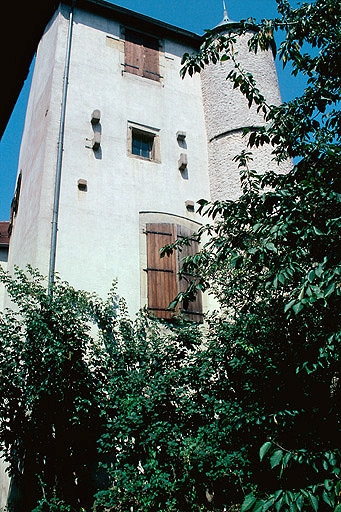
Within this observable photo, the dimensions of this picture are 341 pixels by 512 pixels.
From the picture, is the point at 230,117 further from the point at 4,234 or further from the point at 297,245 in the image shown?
the point at 297,245

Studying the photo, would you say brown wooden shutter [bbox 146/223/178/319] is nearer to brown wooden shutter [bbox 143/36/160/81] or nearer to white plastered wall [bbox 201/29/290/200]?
white plastered wall [bbox 201/29/290/200]

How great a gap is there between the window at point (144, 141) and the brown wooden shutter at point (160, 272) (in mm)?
1971

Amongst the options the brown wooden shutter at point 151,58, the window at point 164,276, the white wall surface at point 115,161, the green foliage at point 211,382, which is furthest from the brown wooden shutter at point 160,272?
the brown wooden shutter at point 151,58

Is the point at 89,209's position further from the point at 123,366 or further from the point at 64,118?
the point at 123,366

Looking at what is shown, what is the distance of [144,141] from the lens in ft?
37.7

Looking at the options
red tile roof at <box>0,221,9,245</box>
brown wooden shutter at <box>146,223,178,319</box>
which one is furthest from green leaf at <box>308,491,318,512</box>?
red tile roof at <box>0,221,9,245</box>

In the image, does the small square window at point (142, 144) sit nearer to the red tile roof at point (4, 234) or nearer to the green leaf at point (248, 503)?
the red tile roof at point (4, 234)

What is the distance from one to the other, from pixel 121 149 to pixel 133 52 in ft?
10.8

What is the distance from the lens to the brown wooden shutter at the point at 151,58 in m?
12.3

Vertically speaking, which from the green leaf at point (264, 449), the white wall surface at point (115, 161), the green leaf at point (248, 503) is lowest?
the green leaf at point (248, 503)

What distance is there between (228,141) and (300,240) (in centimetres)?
742

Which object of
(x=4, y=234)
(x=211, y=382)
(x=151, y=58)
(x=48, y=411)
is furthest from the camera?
(x=4, y=234)

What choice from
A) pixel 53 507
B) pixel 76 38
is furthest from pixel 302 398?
pixel 76 38

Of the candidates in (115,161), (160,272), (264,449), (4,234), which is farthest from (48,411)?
(4,234)
